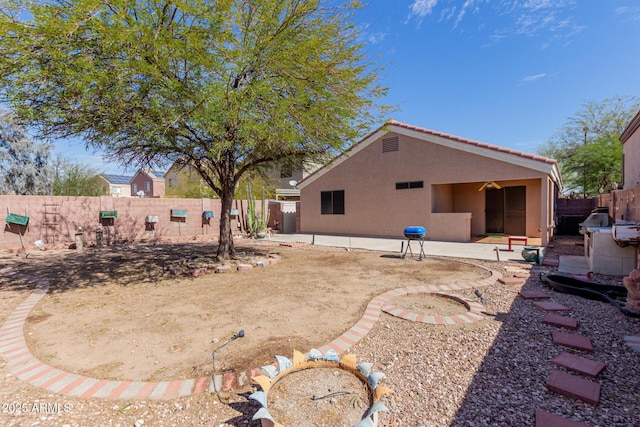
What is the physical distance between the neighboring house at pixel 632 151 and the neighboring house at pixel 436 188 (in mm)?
2154

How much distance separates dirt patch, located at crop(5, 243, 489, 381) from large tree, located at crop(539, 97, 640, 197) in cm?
1951

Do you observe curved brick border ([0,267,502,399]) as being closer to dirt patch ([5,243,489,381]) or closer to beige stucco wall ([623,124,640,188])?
dirt patch ([5,243,489,381])

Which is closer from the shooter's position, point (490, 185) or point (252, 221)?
point (490, 185)

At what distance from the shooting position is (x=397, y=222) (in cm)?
1416

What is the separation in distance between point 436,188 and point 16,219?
676 inches

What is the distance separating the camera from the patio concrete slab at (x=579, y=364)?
2652 mm

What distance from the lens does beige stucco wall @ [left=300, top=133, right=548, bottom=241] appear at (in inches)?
484

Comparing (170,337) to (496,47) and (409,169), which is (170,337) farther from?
(496,47)

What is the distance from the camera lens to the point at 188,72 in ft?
19.0

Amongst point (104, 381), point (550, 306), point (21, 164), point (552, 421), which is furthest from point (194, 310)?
point (21, 164)

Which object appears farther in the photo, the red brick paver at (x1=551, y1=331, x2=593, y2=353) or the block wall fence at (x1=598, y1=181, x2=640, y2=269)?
the block wall fence at (x1=598, y1=181, x2=640, y2=269)

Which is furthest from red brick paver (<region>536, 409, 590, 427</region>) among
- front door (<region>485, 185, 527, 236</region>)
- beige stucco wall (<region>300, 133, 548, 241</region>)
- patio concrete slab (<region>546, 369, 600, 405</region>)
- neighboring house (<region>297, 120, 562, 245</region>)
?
front door (<region>485, 185, 527, 236</region>)

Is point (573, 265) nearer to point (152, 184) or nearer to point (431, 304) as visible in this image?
point (431, 304)

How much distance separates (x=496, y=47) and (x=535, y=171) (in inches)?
208
